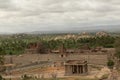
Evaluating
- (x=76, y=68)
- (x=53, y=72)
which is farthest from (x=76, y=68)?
(x=53, y=72)

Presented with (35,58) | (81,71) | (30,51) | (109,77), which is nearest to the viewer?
(109,77)

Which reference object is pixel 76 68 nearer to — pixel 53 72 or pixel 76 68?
pixel 76 68

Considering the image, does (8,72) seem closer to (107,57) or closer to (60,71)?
(60,71)

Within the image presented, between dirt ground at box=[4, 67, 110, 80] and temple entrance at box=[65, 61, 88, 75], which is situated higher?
temple entrance at box=[65, 61, 88, 75]

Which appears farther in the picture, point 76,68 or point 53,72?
point 53,72

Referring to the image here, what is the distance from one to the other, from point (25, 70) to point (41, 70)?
313 cm

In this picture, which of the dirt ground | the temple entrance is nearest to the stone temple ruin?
the temple entrance

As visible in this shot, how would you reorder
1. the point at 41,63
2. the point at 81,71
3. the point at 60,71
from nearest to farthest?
the point at 81,71 < the point at 60,71 < the point at 41,63

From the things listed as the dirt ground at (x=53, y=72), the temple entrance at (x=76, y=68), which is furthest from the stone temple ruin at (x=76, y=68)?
the dirt ground at (x=53, y=72)

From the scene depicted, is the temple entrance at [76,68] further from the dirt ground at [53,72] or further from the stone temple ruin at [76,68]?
the dirt ground at [53,72]

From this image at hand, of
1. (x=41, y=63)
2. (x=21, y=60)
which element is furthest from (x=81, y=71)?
(x=21, y=60)

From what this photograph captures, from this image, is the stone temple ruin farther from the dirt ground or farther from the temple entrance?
the dirt ground

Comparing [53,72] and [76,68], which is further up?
[76,68]

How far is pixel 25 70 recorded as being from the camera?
60500mm
